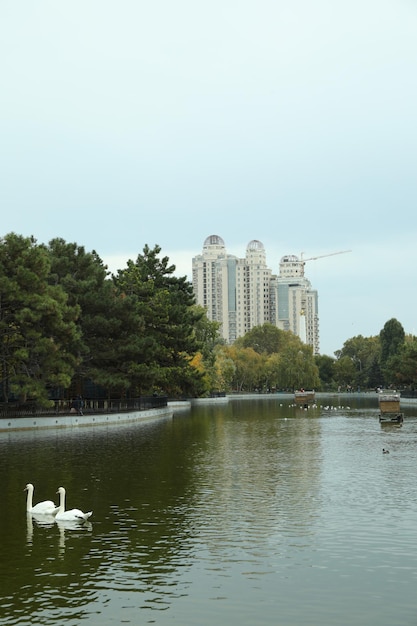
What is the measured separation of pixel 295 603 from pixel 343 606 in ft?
2.81

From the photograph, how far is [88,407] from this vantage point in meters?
76.3

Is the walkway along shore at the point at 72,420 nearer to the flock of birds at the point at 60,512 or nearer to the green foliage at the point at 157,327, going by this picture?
the green foliage at the point at 157,327

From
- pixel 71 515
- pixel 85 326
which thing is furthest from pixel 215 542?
pixel 85 326

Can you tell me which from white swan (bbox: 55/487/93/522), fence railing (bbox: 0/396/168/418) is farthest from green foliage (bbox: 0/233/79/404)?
white swan (bbox: 55/487/93/522)

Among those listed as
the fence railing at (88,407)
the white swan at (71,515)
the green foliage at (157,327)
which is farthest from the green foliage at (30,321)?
the white swan at (71,515)

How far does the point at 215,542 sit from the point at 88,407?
58215mm

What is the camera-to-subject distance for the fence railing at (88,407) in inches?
2345

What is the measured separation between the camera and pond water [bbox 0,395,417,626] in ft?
46.7

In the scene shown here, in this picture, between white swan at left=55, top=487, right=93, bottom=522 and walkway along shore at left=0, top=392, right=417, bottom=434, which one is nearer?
white swan at left=55, top=487, right=93, bottom=522

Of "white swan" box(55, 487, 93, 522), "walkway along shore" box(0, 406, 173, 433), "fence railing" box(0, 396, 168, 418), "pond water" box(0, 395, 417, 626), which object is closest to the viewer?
"pond water" box(0, 395, 417, 626)

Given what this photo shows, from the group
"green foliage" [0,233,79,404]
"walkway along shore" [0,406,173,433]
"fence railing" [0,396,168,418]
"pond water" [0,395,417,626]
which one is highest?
"green foliage" [0,233,79,404]

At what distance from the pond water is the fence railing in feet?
69.4

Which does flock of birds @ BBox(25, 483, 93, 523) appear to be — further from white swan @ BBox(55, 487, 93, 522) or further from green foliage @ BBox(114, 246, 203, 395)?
green foliage @ BBox(114, 246, 203, 395)

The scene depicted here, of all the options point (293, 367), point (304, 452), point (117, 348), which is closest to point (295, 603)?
point (304, 452)
